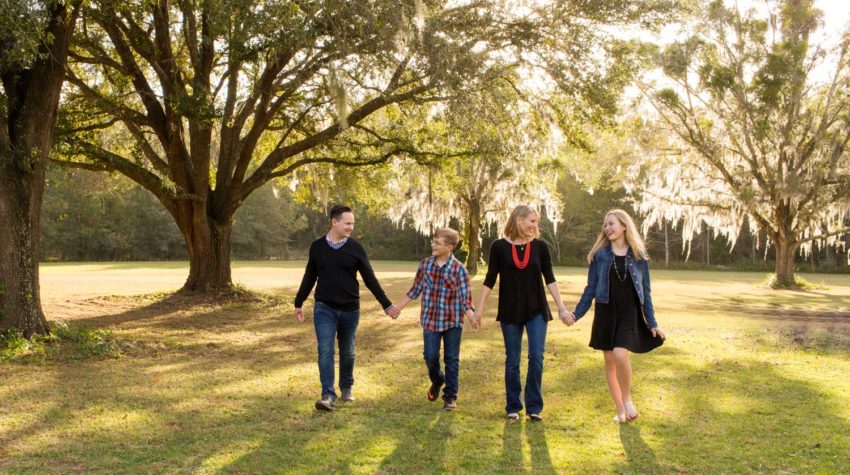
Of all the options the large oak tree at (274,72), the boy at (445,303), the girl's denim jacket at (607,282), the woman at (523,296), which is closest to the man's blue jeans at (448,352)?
the boy at (445,303)

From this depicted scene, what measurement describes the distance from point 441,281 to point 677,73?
20186 mm

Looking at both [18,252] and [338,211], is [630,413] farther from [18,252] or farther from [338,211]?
[18,252]

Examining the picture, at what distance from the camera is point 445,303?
20.1 feet

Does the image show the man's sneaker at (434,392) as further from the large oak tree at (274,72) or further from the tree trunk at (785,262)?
the tree trunk at (785,262)

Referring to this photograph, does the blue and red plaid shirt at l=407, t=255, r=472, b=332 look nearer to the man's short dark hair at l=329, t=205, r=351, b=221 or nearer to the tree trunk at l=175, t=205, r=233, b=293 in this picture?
the man's short dark hair at l=329, t=205, r=351, b=221

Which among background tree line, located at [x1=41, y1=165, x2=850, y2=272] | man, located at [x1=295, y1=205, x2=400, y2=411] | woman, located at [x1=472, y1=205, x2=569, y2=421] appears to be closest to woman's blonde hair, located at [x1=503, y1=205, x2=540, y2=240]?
woman, located at [x1=472, y1=205, x2=569, y2=421]

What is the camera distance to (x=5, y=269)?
29.3 feet

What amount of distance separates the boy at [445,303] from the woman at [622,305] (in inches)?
38.7

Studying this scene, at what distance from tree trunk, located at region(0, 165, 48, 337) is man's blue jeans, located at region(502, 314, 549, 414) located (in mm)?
6438

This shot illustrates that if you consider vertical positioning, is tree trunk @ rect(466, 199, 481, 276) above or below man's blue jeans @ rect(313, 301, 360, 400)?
above

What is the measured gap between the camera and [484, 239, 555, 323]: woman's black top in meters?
5.71

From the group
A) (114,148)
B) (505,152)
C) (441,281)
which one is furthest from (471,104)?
(114,148)

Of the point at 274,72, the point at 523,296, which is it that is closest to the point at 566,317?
the point at 523,296

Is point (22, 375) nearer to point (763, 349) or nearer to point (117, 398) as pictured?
point (117, 398)
